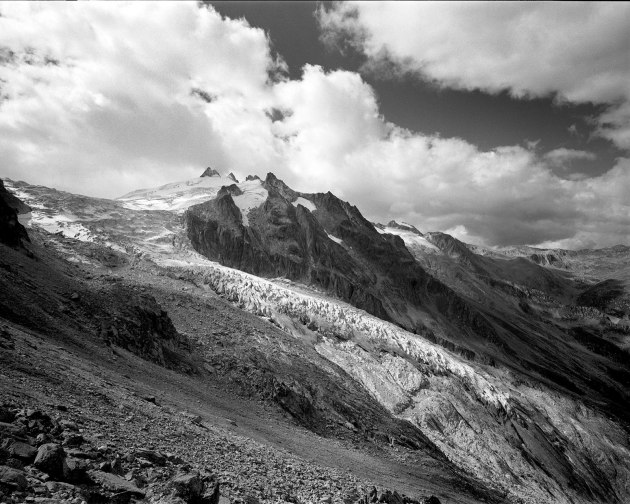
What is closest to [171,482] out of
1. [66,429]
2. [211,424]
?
[66,429]

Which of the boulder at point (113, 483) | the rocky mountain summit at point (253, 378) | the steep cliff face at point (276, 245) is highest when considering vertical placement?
the steep cliff face at point (276, 245)

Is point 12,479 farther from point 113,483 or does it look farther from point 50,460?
point 113,483

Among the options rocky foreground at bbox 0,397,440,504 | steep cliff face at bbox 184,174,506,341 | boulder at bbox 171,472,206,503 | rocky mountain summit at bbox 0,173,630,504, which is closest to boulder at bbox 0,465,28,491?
rocky foreground at bbox 0,397,440,504

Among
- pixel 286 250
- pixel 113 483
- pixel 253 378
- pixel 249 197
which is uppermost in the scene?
pixel 249 197

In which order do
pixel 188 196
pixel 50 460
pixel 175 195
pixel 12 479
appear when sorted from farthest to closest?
pixel 175 195 < pixel 188 196 < pixel 50 460 < pixel 12 479

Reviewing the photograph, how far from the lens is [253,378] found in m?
42.9

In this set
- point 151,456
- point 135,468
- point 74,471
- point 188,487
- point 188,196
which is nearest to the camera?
point 74,471

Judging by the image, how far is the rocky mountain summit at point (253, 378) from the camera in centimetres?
2006

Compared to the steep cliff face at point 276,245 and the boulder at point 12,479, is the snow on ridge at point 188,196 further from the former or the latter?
the boulder at point 12,479

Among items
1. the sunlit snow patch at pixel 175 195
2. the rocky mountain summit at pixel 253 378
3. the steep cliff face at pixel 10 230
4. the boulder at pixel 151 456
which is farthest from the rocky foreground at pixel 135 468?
the sunlit snow patch at pixel 175 195

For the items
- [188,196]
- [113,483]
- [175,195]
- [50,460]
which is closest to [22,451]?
[50,460]

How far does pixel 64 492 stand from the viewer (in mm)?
10539

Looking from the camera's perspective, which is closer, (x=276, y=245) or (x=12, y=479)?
(x=12, y=479)

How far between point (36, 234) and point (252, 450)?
78985 mm
